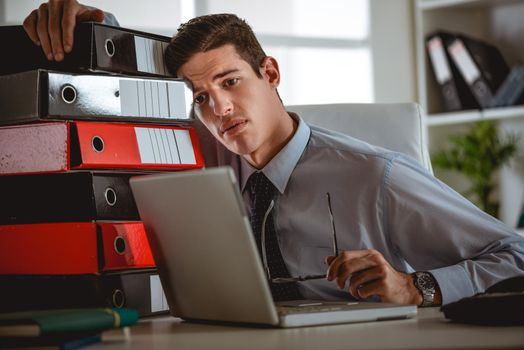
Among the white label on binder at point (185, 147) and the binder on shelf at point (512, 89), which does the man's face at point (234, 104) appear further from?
the binder on shelf at point (512, 89)

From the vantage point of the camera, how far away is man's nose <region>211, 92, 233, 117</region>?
5.36 feet

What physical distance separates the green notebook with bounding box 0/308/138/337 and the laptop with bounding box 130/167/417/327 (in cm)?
13

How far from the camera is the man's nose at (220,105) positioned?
1.63 metres

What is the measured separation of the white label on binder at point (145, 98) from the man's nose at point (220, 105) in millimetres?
198

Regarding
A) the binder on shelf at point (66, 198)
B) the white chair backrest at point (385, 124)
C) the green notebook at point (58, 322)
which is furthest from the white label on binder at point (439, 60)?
the green notebook at point (58, 322)

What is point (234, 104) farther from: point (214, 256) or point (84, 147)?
point (214, 256)

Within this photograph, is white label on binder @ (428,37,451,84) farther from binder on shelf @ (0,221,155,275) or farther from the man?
binder on shelf @ (0,221,155,275)

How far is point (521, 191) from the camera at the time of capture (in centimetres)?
325

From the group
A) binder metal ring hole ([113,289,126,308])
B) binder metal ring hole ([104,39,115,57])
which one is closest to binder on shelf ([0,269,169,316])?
binder metal ring hole ([113,289,126,308])

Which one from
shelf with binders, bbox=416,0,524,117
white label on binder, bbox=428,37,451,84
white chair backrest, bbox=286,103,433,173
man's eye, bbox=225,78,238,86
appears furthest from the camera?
white label on binder, bbox=428,37,451,84

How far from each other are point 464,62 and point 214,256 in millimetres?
2395

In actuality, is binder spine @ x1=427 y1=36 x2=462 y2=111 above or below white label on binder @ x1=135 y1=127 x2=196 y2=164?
above

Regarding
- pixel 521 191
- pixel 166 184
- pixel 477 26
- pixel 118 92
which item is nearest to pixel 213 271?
pixel 166 184

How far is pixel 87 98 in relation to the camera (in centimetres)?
130
